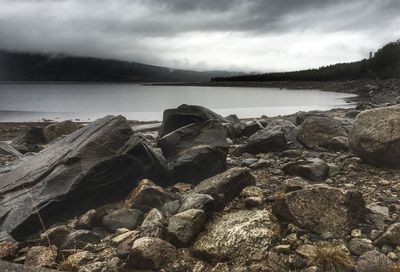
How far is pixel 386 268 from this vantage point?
17.7 feet

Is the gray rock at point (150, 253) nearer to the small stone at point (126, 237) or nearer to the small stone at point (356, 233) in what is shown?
the small stone at point (126, 237)

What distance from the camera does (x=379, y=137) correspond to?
9.12 meters

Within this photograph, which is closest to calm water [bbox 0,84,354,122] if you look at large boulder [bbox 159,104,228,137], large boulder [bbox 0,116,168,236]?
large boulder [bbox 159,104,228,137]

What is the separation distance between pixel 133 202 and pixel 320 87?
16850 centimetres

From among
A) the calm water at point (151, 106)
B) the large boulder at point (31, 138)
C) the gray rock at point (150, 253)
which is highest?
the gray rock at point (150, 253)

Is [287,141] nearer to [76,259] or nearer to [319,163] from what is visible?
[319,163]

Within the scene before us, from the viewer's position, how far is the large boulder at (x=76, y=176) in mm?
7812

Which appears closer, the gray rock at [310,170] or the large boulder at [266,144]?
the gray rock at [310,170]

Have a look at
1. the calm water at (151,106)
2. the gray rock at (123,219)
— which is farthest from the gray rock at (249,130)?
the calm water at (151,106)

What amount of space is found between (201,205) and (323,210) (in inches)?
83.9

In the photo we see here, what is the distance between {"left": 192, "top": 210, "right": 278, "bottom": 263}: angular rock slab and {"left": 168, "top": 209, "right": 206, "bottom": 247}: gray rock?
133 mm

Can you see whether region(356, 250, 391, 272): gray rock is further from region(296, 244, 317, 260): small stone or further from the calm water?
the calm water

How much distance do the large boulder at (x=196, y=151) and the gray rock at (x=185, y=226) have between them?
2773mm

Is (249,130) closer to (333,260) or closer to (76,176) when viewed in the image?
(76,176)
